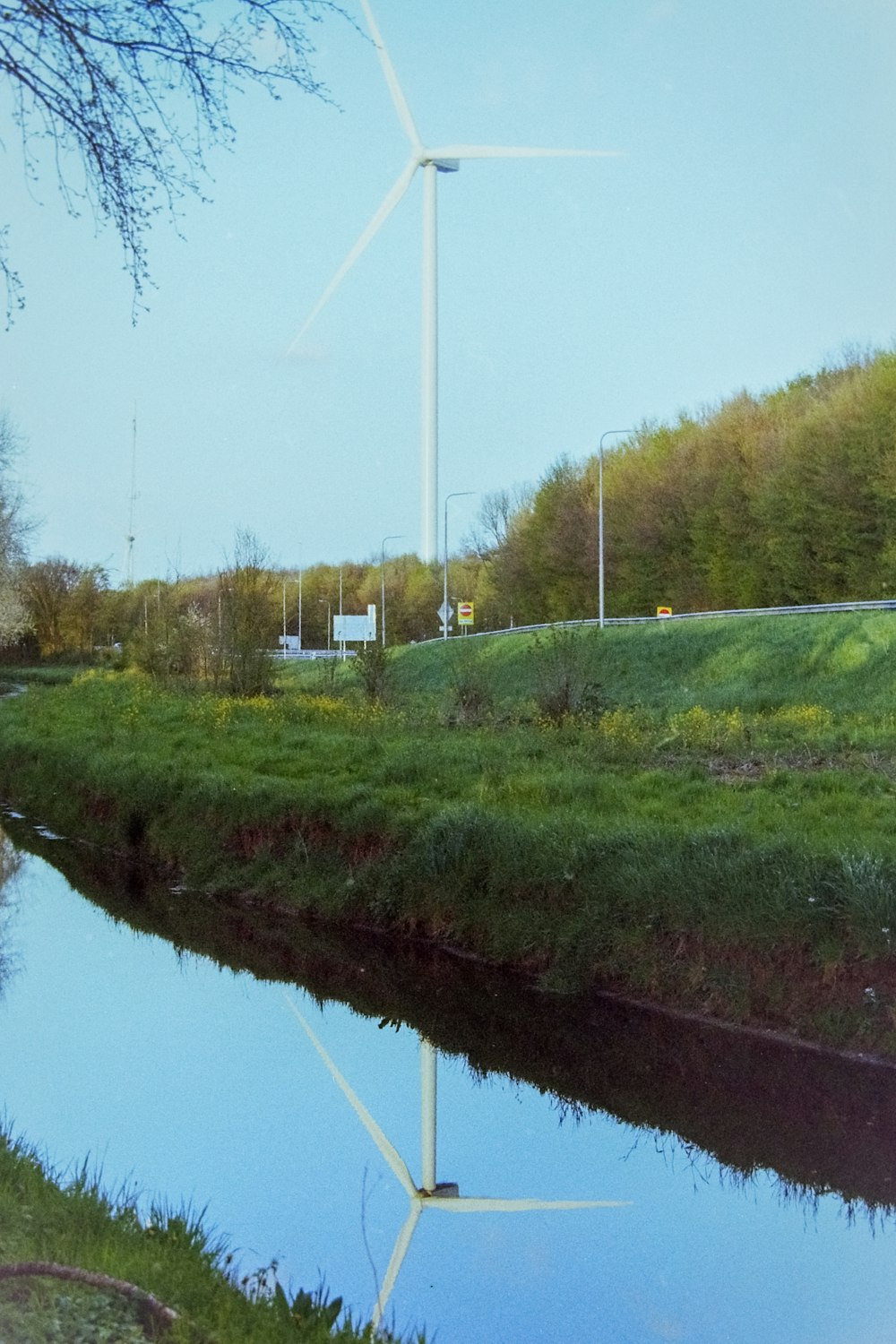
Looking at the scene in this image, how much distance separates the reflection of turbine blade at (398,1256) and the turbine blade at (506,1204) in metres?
0.09

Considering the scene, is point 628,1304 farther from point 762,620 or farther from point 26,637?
point 26,637

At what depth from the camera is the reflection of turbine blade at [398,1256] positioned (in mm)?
5061

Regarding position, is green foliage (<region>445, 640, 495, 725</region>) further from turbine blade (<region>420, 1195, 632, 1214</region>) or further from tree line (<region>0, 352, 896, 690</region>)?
turbine blade (<region>420, 1195, 632, 1214</region>)

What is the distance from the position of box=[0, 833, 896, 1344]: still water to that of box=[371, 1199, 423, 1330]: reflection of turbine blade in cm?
3

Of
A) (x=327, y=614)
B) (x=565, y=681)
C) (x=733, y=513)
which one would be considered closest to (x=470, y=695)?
(x=565, y=681)

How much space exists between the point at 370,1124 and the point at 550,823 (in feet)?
12.2

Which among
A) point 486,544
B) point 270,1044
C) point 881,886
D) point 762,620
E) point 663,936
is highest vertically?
point 486,544

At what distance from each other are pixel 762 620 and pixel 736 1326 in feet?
105

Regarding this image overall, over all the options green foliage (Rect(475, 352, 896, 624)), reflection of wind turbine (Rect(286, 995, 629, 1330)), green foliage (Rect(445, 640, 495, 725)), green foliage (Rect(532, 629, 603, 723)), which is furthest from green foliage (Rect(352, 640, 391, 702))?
green foliage (Rect(475, 352, 896, 624))

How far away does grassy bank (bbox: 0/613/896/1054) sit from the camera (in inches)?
320

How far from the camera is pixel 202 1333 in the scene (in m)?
3.50

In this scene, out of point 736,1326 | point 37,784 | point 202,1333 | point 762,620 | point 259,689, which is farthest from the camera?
point 762,620

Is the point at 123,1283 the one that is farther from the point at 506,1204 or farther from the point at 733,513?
the point at 733,513

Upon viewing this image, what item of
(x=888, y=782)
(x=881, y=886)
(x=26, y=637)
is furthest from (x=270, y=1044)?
(x=26, y=637)
